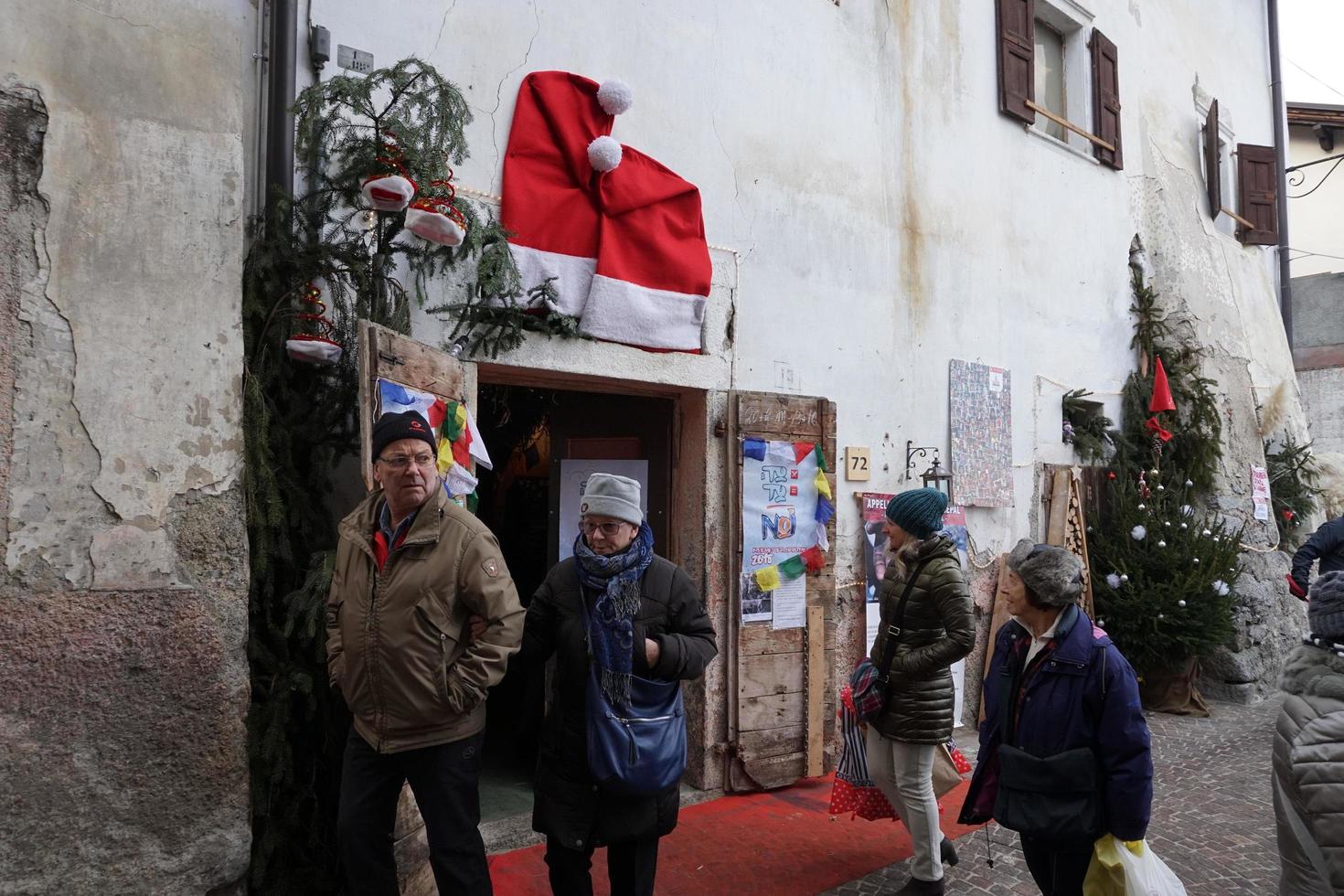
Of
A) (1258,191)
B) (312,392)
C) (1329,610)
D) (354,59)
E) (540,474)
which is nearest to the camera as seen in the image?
(1329,610)

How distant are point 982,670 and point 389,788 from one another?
17.5 feet

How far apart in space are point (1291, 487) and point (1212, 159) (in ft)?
12.5

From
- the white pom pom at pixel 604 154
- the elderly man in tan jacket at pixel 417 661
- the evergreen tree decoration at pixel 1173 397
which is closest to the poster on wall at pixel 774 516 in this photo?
the white pom pom at pixel 604 154

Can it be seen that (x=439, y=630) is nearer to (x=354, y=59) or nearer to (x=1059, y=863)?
(x=1059, y=863)

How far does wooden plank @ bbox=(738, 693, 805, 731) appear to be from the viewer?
5215 millimetres

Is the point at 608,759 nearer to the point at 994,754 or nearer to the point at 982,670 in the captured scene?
the point at 994,754

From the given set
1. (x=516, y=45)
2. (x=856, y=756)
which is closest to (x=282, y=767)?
(x=856, y=756)

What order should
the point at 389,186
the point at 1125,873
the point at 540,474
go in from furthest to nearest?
the point at 540,474 < the point at 389,186 < the point at 1125,873

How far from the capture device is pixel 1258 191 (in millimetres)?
11141

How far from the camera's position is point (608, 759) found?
9.11 ft

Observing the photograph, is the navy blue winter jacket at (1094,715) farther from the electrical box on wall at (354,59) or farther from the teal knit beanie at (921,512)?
the electrical box on wall at (354,59)

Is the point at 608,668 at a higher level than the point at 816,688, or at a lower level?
higher

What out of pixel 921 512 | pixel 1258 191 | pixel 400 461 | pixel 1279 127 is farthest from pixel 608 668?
pixel 1279 127

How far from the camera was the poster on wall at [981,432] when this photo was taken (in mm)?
6879
